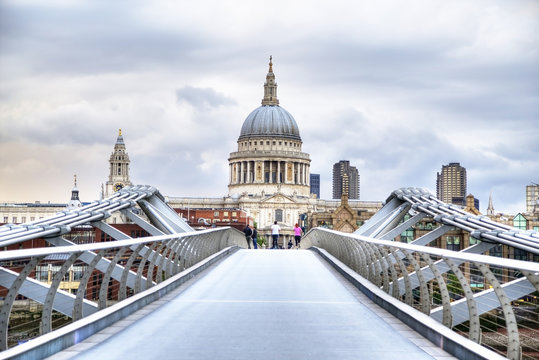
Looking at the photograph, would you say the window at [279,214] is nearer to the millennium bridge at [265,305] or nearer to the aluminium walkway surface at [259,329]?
the millennium bridge at [265,305]

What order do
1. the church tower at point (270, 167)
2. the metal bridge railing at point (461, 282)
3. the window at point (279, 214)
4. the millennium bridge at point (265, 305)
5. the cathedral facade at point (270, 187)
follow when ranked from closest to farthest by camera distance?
the metal bridge railing at point (461, 282) → the millennium bridge at point (265, 305) → the cathedral facade at point (270, 187) → the window at point (279, 214) → the church tower at point (270, 167)

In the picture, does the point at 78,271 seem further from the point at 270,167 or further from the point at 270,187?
the point at 270,167

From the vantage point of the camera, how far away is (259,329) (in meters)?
10.6

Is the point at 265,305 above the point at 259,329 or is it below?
above

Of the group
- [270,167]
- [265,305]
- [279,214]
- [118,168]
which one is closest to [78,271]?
[265,305]

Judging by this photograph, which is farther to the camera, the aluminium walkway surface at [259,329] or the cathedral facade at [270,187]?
the cathedral facade at [270,187]

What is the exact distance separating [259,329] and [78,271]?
12.7 ft

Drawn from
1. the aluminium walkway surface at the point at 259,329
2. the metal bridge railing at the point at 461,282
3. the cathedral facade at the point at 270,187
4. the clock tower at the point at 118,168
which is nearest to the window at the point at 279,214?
the cathedral facade at the point at 270,187

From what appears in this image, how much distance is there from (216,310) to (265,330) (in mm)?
2228

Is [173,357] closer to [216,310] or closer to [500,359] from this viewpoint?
[500,359]

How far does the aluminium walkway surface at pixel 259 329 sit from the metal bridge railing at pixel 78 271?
1.66ft

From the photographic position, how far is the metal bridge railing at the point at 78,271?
7.70m

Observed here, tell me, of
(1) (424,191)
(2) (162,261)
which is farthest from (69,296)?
(1) (424,191)

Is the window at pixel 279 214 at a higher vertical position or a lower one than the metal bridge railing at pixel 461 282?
higher
